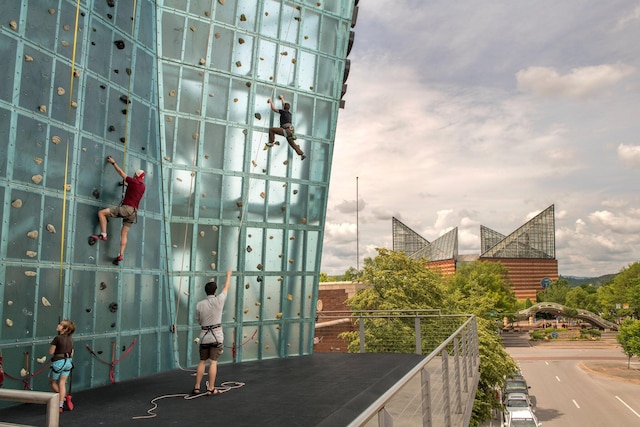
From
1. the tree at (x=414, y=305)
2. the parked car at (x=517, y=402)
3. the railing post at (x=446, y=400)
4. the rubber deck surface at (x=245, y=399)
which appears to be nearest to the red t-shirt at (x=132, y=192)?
the rubber deck surface at (x=245, y=399)

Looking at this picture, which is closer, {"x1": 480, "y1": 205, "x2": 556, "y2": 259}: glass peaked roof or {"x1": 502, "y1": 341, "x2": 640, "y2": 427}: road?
{"x1": 502, "y1": 341, "x2": 640, "y2": 427}: road

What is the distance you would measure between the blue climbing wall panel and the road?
30.5 metres

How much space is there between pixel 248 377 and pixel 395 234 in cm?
18766

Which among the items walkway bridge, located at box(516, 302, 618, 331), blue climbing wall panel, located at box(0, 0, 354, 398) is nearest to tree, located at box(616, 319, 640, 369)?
walkway bridge, located at box(516, 302, 618, 331)

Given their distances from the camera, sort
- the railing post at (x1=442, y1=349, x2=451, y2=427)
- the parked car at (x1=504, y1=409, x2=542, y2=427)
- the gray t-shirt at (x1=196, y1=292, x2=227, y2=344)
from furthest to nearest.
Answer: the parked car at (x1=504, y1=409, x2=542, y2=427) < the gray t-shirt at (x1=196, y1=292, x2=227, y2=344) < the railing post at (x1=442, y1=349, x2=451, y2=427)

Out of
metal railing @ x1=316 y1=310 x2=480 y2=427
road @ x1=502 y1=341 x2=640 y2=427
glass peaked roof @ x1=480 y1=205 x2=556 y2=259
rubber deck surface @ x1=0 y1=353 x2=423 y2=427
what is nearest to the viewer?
metal railing @ x1=316 y1=310 x2=480 y2=427

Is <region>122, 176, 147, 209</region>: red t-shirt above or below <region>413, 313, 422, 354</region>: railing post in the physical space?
above

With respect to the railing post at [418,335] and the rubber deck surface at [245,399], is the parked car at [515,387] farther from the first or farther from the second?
Answer: the rubber deck surface at [245,399]

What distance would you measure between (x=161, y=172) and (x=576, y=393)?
44884 millimetres

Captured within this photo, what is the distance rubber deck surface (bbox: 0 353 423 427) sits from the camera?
7082 millimetres

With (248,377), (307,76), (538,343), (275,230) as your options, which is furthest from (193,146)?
(538,343)

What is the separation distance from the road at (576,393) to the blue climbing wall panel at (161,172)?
30.5 m

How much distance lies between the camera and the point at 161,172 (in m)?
12.0

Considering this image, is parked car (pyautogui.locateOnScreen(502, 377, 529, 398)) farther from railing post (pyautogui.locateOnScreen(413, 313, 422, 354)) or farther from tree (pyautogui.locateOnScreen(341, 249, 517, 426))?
railing post (pyautogui.locateOnScreen(413, 313, 422, 354))
